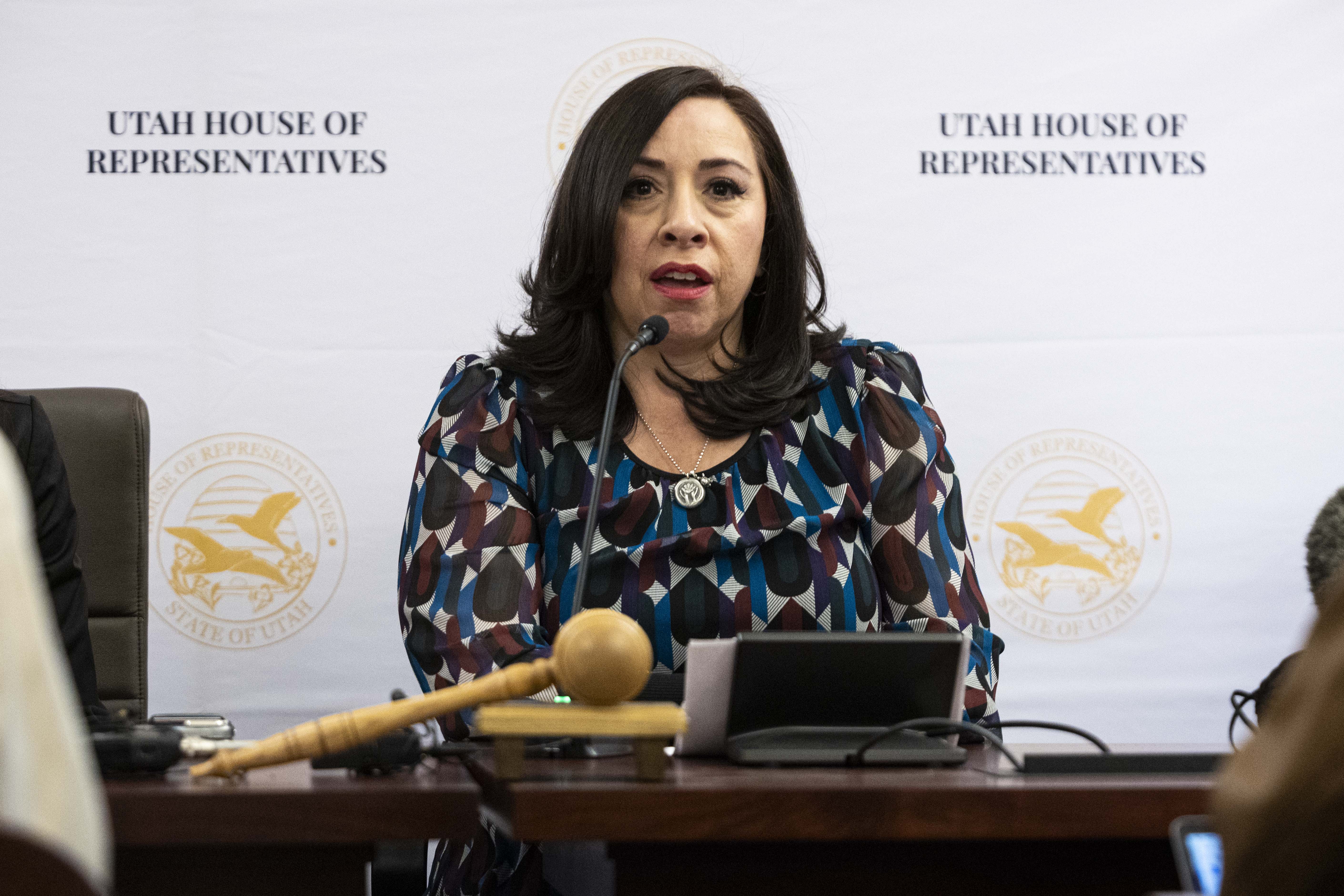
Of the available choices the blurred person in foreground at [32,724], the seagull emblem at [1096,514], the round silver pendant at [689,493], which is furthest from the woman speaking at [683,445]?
the blurred person in foreground at [32,724]

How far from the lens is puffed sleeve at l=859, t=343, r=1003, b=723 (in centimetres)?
162

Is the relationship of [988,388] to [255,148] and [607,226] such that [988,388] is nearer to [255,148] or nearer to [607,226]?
[607,226]

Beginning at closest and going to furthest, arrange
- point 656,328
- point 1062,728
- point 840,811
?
1. point 840,811
2. point 1062,728
3. point 656,328

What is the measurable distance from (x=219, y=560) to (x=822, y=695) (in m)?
1.52

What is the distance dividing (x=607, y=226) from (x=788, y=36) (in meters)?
0.83

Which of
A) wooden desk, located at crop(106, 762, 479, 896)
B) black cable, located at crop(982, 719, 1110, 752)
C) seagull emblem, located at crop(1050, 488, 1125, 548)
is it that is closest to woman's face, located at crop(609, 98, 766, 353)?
black cable, located at crop(982, 719, 1110, 752)

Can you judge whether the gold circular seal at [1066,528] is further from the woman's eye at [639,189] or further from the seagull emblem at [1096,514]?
the woman's eye at [639,189]

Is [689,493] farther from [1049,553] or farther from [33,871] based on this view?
[33,871]

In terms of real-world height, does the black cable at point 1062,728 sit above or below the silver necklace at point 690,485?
below

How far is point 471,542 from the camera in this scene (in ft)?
5.25

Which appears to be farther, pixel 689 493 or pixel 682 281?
pixel 682 281

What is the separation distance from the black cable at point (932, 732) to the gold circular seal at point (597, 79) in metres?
1.55

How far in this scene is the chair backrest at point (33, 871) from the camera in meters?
0.47

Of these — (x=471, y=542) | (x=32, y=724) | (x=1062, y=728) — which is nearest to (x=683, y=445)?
(x=471, y=542)
